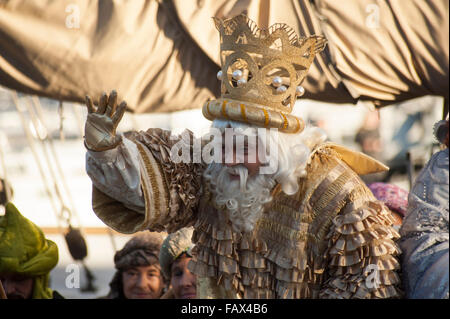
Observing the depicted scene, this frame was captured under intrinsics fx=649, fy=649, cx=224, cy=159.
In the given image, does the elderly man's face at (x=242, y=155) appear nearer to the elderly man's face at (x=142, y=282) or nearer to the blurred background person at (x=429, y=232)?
the blurred background person at (x=429, y=232)

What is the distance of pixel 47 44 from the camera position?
3318mm

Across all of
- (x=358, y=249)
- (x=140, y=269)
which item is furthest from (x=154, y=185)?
(x=140, y=269)

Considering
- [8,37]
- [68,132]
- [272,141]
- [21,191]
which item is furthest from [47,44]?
[21,191]

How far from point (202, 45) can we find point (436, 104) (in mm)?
2553

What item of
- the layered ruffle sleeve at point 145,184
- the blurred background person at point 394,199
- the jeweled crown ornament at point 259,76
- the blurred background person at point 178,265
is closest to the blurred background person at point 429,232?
the jeweled crown ornament at point 259,76

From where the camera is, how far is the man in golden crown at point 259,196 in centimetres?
227

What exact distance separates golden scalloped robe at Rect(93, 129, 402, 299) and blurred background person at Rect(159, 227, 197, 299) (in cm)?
71

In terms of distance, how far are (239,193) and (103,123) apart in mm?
587

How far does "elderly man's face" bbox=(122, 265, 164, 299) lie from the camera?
339 centimetres

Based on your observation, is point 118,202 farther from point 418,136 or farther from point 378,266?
point 418,136

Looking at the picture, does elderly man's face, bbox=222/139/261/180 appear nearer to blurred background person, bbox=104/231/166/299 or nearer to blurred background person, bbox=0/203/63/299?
blurred background person, bbox=104/231/166/299

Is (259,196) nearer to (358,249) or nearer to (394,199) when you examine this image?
(358,249)

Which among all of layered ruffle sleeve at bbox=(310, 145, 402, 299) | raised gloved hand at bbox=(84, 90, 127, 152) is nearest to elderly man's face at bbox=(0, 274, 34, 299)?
raised gloved hand at bbox=(84, 90, 127, 152)

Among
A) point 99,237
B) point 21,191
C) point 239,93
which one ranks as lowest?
point 99,237
